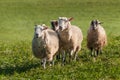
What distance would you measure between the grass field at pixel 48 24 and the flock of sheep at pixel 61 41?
0.43 meters

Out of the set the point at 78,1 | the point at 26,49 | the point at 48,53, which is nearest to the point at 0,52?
the point at 26,49

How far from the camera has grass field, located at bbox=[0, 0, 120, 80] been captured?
13.2 meters

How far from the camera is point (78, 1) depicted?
43531mm

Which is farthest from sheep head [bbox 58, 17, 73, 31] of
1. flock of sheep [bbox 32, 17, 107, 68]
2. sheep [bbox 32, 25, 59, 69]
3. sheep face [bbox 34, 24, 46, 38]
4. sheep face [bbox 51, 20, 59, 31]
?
sheep face [bbox 51, 20, 59, 31]

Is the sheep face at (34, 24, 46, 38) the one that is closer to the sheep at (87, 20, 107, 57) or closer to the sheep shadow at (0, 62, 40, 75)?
the sheep shadow at (0, 62, 40, 75)

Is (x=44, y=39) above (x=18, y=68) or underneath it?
above

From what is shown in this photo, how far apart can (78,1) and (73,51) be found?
28592 millimetres

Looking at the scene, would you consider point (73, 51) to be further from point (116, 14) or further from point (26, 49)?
point (116, 14)

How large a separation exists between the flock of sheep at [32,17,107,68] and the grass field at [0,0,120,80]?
427 mm

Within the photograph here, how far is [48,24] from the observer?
2961cm

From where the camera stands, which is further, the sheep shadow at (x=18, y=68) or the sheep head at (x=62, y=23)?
the sheep head at (x=62, y=23)

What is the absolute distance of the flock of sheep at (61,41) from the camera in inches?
554

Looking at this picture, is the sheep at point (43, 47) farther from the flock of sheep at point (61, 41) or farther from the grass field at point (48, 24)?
the grass field at point (48, 24)

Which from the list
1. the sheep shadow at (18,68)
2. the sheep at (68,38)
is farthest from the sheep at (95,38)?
the sheep shadow at (18,68)
